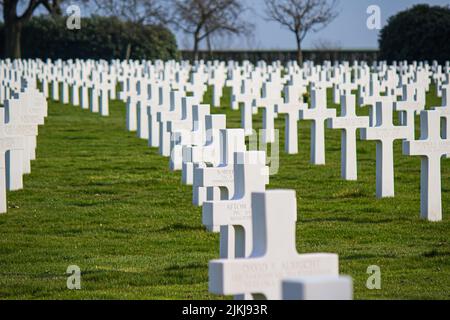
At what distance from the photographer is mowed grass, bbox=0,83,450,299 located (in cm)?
824

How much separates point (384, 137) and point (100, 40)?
127 feet

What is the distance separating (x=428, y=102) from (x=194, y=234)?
18314 millimetres

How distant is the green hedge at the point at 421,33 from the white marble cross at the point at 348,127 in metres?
29.8

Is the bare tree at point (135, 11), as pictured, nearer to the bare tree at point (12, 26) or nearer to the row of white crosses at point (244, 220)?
the bare tree at point (12, 26)

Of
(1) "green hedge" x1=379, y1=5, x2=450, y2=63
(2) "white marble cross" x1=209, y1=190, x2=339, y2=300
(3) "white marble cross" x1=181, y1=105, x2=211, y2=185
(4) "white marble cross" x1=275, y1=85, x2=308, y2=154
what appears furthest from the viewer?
(1) "green hedge" x1=379, y1=5, x2=450, y2=63

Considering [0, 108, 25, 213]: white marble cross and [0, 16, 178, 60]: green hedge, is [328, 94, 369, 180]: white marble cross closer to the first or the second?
[0, 108, 25, 213]: white marble cross

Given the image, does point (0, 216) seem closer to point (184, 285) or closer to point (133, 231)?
point (133, 231)

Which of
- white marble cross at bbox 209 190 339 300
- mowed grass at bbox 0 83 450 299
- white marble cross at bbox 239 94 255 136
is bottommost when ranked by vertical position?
mowed grass at bbox 0 83 450 299

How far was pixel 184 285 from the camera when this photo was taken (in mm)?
8195

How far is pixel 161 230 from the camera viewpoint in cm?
1076


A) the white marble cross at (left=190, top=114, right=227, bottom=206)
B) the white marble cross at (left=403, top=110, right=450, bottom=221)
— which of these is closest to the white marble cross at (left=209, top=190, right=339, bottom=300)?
the white marble cross at (left=190, top=114, right=227, bottom=206)

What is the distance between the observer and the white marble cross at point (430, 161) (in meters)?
10.9

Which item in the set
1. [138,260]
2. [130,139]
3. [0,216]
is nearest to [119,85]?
[130,139]

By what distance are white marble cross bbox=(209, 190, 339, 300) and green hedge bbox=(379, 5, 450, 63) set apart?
39.2 metres
